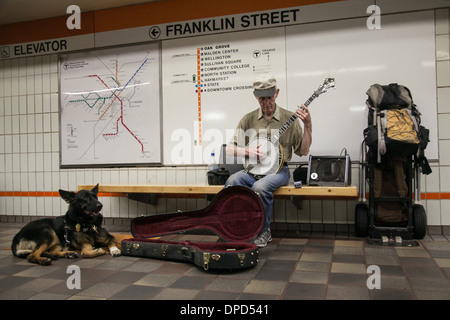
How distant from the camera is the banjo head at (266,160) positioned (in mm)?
3322

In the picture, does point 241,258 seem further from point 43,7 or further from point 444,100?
point 43,7

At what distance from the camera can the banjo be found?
3322 millimetres

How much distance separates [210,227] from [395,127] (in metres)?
1.77

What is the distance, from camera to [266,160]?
3.37m

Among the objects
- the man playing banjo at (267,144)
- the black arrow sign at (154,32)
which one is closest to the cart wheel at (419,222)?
the man playing banjo at (267,144)

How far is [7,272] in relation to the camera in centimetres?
259

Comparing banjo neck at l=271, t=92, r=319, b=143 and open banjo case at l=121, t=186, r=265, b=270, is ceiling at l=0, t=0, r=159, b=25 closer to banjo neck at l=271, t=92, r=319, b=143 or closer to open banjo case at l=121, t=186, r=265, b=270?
banjo neck at l=271, t=92, r=319, b=143

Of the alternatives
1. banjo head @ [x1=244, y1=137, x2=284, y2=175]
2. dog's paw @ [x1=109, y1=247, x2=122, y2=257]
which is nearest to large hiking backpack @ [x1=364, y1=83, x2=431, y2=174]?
banjo head @ [x1=244, y1=137, x2=284, y2=175]

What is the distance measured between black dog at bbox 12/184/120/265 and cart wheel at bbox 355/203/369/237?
2.21m

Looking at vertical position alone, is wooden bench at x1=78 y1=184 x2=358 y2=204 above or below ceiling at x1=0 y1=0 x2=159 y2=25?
below

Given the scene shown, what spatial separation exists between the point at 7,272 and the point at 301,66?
324 centimetres

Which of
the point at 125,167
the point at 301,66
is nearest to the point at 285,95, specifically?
the point at 301,66

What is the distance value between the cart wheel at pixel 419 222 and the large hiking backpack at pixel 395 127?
0.36 meters
